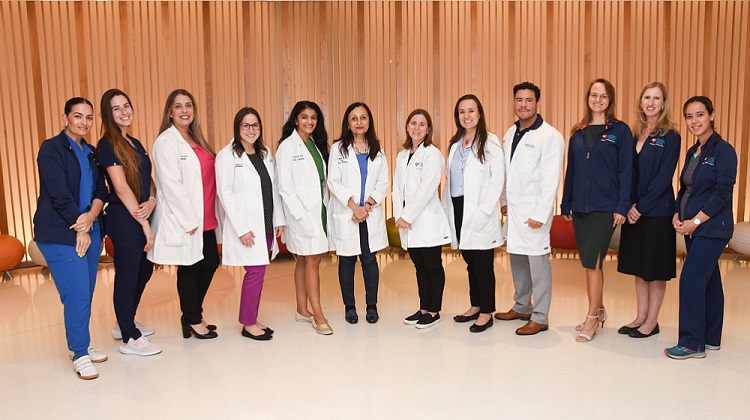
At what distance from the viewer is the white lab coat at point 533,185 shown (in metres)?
4.40

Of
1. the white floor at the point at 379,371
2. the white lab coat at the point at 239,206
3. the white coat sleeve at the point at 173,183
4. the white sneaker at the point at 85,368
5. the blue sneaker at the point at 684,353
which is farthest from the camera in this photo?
the white lab coat at the point at 239,206

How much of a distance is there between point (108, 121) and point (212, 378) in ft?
5.64

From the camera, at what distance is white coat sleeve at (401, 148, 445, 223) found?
462 cm

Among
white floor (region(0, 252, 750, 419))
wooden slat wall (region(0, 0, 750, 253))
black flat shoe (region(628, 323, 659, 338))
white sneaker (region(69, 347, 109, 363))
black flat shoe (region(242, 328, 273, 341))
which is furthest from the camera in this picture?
wooden slat wall (region(0, 0, 750, 253))

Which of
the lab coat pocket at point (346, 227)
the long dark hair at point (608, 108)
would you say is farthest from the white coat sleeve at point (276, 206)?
the long dark hair at point (608, 108)

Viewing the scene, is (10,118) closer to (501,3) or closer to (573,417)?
(501,3)

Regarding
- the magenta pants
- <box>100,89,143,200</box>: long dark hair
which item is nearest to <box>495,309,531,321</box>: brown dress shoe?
the magenta pants

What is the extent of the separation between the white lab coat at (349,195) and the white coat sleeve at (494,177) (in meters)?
0.77

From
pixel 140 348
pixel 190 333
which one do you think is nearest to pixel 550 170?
pixel 190 333

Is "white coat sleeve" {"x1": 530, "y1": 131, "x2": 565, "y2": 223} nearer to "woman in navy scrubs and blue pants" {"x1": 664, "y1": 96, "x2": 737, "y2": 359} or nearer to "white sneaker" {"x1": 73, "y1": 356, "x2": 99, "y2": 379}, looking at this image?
"woman in navy scrubs and blue pants" {"x1": 664, "y1": 96, "x2": 737, "y2": 359}

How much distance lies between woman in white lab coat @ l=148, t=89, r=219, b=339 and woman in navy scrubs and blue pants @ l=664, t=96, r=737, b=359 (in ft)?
10.1

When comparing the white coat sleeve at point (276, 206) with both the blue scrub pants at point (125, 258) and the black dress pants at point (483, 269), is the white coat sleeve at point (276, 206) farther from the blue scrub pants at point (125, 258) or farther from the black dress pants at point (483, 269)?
the black dress pants at point (483, 269)

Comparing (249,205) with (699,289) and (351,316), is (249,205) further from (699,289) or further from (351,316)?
(699,289)

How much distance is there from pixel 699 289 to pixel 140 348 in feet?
11.6
